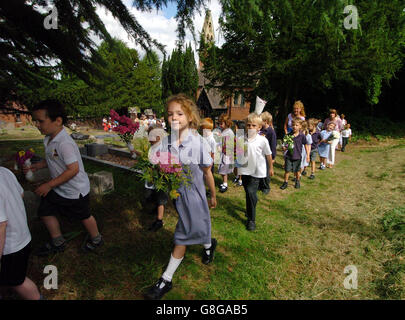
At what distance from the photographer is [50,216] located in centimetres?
288

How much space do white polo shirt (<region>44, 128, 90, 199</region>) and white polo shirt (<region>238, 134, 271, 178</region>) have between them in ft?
8.68

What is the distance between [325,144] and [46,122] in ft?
29.0

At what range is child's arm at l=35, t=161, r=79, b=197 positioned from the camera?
97.5 inches

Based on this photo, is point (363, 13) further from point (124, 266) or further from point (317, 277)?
point (124, 266)

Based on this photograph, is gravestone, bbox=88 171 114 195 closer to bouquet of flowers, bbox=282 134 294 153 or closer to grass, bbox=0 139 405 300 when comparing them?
grass, bbox=0 139 405 300

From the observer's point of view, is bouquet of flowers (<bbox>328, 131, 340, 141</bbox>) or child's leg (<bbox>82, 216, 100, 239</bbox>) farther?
bouquet of flowers (<bbox>328, 131, 340, 141</bbox>)

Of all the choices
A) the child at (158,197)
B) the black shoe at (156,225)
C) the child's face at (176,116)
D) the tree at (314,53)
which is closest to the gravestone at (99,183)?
the child at (158,197)

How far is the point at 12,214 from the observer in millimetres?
1815

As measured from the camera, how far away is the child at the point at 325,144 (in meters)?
7.96

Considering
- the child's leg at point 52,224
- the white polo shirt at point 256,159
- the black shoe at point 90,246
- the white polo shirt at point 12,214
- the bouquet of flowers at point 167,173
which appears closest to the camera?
the white polo shirt at point 12,214

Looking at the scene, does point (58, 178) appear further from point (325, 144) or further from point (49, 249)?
point (325, 144)

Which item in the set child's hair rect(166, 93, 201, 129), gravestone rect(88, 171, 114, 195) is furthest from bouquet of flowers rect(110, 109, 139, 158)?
child's hair rect(166, 93, 201, 129)

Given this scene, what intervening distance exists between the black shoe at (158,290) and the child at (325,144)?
7.70m

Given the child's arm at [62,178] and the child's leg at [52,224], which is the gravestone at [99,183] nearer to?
the child's leg at [52,224]
